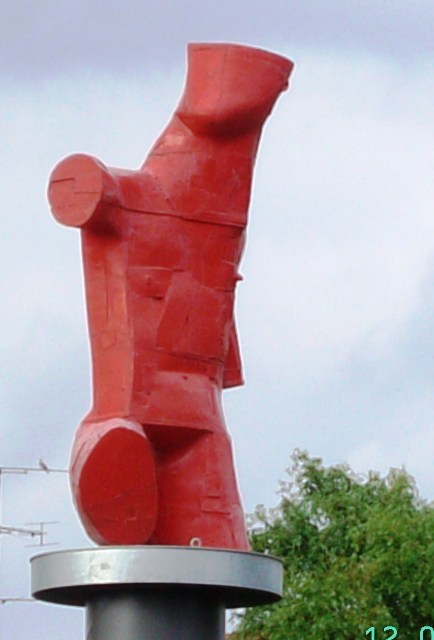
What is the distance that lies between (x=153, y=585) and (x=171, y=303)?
2.39 meters

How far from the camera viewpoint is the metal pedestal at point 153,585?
49.7 feet

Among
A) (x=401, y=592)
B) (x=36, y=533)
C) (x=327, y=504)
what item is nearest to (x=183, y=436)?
(x=36, y=533)

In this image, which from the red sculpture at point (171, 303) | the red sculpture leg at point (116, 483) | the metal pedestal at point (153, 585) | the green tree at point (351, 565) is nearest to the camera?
the metal pedestal at point (153, 585)

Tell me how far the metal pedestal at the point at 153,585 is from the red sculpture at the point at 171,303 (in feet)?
1.50

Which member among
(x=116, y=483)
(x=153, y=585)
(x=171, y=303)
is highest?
(x=171, y=303)

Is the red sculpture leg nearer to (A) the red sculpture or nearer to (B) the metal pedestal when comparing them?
(A) the red sculpture

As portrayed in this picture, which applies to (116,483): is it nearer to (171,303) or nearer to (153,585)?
(153,585)

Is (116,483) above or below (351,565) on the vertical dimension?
below

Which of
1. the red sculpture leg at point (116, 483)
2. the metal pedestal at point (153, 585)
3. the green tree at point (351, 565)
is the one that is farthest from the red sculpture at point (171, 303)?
the green tree at point (351, 565)

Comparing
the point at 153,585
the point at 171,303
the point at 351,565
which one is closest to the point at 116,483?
the point at 153,585

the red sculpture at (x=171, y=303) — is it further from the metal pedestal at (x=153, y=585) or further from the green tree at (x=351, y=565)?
the green tree at (x=351, y=565)

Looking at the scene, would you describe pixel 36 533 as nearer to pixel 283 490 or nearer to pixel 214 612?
pixel 214 612

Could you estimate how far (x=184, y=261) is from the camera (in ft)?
53.5

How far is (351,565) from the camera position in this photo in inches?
1105
